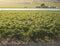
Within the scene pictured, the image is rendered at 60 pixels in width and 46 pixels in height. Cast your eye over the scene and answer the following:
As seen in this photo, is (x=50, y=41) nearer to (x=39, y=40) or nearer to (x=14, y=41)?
(x=39, y=40)

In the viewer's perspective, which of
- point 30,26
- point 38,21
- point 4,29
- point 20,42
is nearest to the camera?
point 20,42

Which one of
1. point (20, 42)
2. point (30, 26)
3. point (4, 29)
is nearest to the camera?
point (20, 42)

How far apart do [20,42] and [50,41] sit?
1.00m

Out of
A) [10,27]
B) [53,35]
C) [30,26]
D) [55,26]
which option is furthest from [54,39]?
[10,27]

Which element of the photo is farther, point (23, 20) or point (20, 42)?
point (23, 20)

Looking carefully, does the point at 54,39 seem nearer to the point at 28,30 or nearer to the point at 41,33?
the point at 41,33

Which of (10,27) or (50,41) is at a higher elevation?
(10,27)

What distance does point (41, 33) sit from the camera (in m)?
6.00

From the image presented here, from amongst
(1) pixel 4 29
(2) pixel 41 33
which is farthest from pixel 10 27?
(2) pixel 41 33

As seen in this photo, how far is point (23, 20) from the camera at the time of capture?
24.6 feet

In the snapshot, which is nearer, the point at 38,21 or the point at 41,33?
the point at 41,33

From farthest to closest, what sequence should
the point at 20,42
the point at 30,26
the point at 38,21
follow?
the point at 38,21, the point at 30,26, the point at 20,42

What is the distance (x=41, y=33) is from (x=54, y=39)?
0.49 meters

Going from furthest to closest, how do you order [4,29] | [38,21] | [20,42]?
[38,21] < [4,29] < [20,42]
